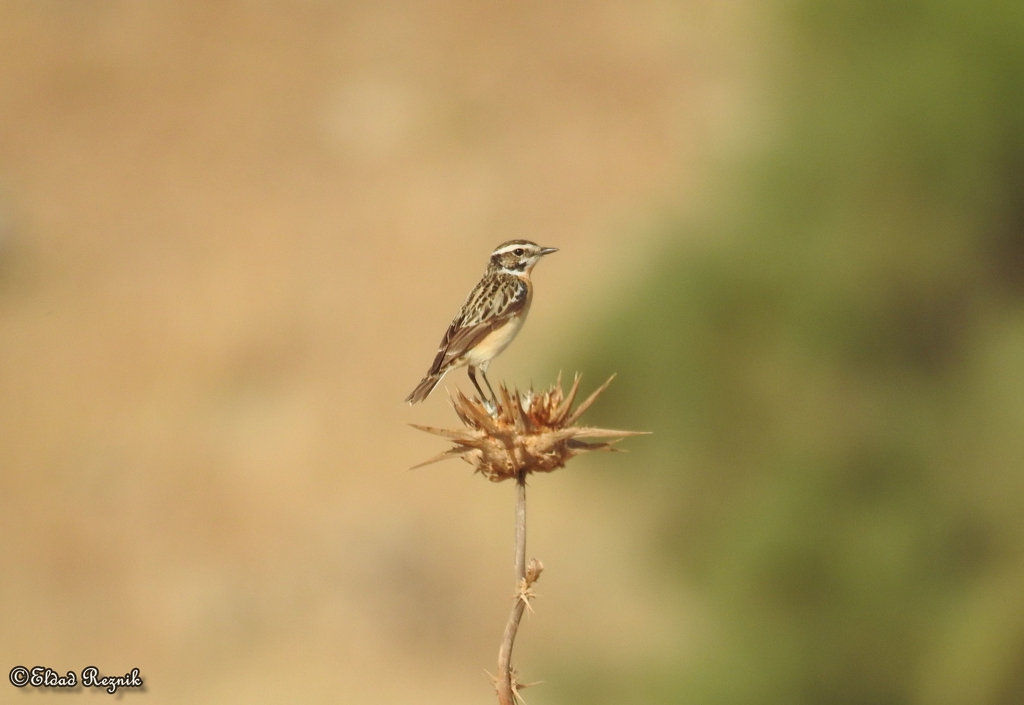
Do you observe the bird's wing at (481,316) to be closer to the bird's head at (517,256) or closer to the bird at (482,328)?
the bird at (482,328)

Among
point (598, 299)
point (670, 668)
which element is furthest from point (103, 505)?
point (670, 668)

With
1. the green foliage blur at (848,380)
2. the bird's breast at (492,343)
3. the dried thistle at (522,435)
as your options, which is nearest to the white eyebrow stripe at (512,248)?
the bird's breast at (492,343)

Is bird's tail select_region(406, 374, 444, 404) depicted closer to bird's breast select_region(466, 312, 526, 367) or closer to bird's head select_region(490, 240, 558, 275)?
bird's breast select_region(466, 312, 526, 367)

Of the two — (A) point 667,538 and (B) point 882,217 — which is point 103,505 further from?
(B) point 882,217

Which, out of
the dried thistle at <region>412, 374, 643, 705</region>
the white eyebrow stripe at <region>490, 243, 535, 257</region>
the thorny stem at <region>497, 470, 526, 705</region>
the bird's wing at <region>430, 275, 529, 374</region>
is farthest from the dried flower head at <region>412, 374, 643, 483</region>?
the white eyebrow stripe at <region>490, 243, 535, 257</region>

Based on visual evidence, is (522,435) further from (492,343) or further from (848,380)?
(848,380)

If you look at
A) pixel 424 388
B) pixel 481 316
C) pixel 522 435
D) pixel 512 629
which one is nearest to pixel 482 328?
pixel 481 316

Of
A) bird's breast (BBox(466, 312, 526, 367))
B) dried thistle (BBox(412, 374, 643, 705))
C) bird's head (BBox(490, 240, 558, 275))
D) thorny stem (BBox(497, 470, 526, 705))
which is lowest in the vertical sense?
thorny stem (BBox(497, 470, 526, 705))
